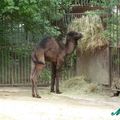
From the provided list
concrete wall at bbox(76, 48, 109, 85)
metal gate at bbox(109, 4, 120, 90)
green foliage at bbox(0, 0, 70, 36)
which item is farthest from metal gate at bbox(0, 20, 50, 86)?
metal gate at bbox(109, 4, 120, 90)

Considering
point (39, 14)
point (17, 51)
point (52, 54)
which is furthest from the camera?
point (17, 51)

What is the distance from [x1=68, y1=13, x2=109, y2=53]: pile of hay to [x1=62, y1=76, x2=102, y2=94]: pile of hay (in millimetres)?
915

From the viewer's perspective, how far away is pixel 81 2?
1741 cm

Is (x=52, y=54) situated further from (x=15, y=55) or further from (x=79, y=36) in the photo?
(x=15, y=55)

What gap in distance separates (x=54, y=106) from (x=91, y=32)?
11.8 ft

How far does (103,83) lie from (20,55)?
2888 mm

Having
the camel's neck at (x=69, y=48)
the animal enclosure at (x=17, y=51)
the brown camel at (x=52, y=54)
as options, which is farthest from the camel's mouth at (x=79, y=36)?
the animal enclosure at (x=17, y=51)

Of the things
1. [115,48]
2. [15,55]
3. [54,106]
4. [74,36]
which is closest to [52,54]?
[74,36]

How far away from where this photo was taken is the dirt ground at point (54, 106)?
10.2 m

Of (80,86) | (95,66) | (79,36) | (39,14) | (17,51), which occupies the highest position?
(39,14)

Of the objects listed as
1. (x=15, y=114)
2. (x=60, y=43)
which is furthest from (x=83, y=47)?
(x=15, y=114)

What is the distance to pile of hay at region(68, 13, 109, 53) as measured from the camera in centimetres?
1428

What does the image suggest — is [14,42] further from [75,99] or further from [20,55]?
[75,99]

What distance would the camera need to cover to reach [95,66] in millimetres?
14938
